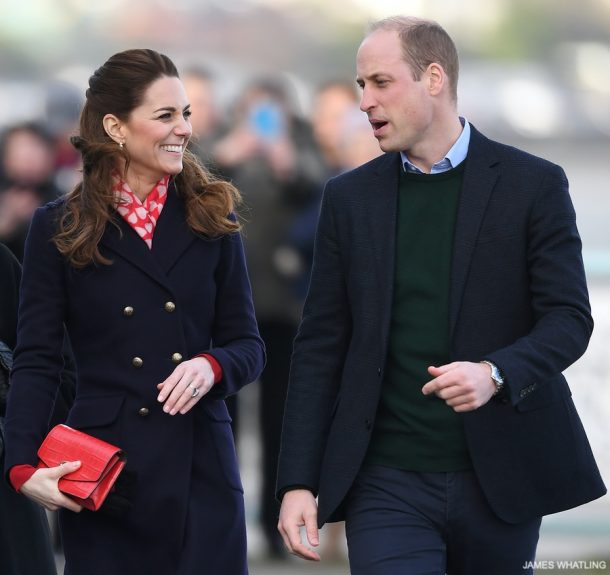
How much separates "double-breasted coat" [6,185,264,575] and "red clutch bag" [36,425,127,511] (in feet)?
0.26

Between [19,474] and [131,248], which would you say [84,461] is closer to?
[19,474]

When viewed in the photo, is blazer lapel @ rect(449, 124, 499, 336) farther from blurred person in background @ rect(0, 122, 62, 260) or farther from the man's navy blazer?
blurred person in background @ rect(0, 122, 62, 260)

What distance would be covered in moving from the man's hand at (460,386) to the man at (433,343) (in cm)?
25

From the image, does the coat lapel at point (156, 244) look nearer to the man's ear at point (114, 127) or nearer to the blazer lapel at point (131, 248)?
the blazer lapel at point (131, 248)

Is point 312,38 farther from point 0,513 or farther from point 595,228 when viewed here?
point 0,513

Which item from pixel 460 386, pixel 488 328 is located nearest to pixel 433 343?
pixel 488 328

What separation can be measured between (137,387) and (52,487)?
363 mm

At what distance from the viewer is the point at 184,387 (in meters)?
4.35

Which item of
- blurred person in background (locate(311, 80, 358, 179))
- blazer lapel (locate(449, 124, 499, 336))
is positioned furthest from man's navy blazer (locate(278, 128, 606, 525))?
blurred person in background (locate(311, 80, 358, 179))

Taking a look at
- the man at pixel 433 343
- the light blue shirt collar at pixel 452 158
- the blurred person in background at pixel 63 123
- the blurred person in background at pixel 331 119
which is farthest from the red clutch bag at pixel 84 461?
the blurred person in background at pixel 63 123

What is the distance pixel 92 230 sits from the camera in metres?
4.51

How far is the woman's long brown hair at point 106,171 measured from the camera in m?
4.51

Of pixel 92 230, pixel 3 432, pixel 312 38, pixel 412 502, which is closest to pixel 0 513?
pixel 3 432

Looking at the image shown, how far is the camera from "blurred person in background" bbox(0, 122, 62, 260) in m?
7.98
